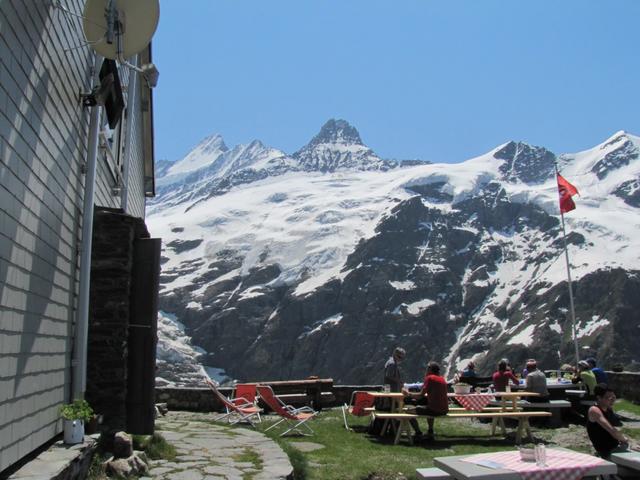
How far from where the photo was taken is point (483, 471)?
5738 mm

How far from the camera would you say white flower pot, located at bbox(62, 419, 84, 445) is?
649 centimetres

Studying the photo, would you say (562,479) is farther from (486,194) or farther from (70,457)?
(486,194)

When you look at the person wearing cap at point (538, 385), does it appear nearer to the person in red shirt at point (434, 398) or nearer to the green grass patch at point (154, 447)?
the person in red shirt at point (434, 398)

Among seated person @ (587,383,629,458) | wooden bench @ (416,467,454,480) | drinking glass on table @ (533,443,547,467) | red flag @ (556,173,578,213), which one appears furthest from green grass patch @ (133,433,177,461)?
red flag @ (556,173,578,213)

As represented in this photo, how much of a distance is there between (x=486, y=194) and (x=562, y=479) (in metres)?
189

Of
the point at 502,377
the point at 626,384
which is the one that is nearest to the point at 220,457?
the point at 502,377

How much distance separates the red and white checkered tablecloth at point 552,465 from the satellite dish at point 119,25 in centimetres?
558

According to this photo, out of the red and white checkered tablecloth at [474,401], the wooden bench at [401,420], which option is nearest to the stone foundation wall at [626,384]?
the red and white checkered tablecloth at [474,401]

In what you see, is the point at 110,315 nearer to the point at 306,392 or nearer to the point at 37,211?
the point at 37,211

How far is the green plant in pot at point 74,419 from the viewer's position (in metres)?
6.43

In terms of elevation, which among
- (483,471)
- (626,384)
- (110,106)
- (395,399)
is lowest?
(483,471)

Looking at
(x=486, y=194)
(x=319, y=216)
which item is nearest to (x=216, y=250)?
(x=319, y=216)

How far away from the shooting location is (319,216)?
17712 centimetres

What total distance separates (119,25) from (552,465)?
6155 mm
